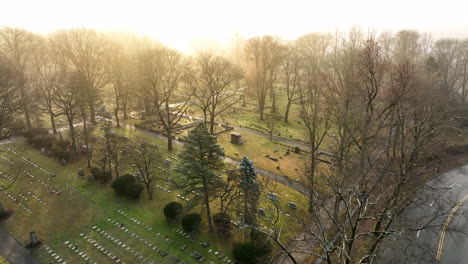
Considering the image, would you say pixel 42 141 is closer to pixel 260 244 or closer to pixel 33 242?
pixel 33 242

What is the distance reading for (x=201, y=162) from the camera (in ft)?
65.3

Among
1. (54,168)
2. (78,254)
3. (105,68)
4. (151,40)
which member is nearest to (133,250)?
(78,254)

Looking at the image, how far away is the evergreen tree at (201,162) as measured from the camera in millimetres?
19609

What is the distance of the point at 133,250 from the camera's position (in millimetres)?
19359

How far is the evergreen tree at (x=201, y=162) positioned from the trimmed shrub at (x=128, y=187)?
5.82 meters

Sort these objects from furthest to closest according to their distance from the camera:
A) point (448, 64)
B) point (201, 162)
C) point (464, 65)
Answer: point (448, 64) < point (464, 65) < point (201, 162)

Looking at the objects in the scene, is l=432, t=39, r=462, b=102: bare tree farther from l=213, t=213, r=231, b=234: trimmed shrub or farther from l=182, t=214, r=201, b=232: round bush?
l=182, t=214, r=201, b=232: round bush

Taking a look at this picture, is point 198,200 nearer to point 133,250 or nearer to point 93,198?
point 133,250

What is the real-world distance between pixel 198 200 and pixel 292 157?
17.2 metres

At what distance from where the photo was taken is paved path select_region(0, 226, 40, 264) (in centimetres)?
1831

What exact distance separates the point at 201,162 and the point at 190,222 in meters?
4.61

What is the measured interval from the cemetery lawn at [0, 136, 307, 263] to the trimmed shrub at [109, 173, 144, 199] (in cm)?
63

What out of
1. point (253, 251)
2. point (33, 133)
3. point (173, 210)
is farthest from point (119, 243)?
point (33, 133)

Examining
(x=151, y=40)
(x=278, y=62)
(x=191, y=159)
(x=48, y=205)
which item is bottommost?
(x=48, y=205)
